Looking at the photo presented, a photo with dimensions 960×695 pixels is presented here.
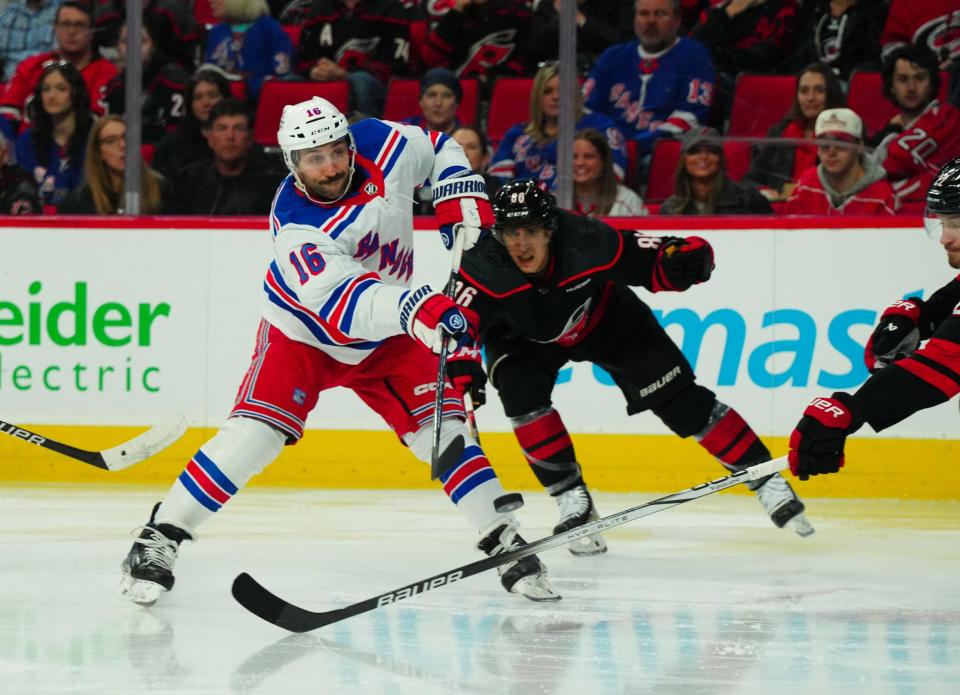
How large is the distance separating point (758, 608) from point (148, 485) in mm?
2767

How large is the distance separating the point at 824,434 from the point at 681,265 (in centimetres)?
113

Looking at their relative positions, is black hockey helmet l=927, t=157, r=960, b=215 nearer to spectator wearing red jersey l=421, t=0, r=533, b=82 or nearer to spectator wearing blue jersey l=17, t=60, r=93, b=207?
spectator wearing red jersey l=421, t=0, r=533, b=82

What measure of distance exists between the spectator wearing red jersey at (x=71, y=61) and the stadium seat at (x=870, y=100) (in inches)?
108

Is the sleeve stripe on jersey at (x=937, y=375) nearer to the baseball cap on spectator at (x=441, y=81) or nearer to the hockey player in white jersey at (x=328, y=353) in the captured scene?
the hockey player in white jersey at (x=328, y=353)

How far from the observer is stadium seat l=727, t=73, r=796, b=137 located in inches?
201

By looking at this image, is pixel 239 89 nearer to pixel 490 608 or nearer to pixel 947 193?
pixel 490 608

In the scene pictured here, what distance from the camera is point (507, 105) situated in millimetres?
5414

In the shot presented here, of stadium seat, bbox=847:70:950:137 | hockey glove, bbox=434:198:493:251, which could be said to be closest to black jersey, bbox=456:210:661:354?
hockey glove, bbox=434:198:493:251

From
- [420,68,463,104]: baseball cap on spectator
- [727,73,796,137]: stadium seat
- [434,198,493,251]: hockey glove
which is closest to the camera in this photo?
[434,198,493,251]: hockey glove

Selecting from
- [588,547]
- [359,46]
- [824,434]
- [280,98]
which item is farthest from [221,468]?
[359,46]

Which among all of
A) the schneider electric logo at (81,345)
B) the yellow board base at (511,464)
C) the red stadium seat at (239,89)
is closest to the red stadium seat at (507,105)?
the red stadium seat at (239,89)

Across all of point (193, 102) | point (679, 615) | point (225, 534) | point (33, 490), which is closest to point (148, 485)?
point (33, 490)

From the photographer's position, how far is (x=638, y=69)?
5266mm

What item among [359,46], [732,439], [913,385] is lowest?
[732,439]
